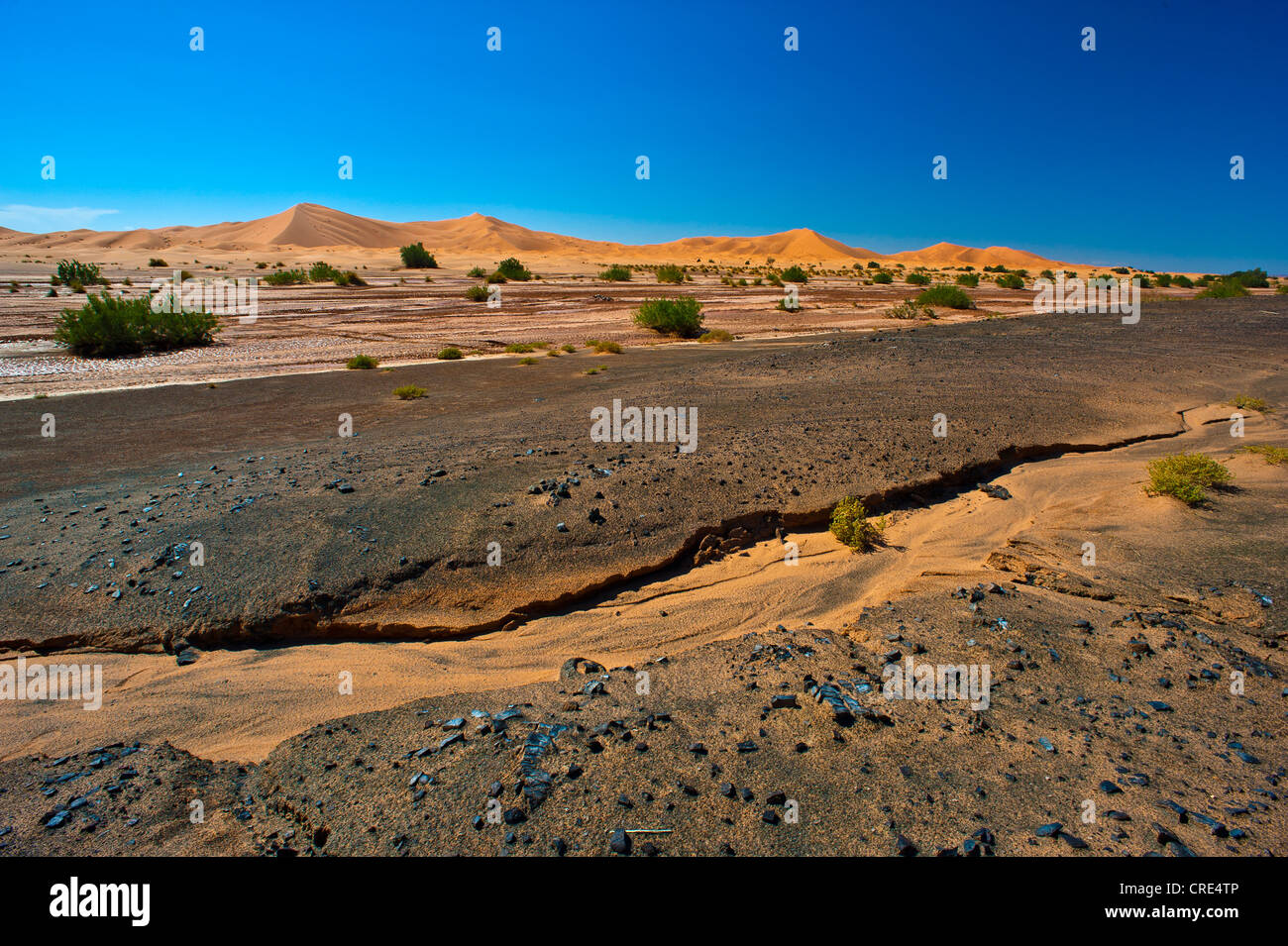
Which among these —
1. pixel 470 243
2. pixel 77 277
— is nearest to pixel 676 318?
pixel 77 277

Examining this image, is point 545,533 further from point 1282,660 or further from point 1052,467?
point 1052,467

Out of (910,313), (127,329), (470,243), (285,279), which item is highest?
(470,243)

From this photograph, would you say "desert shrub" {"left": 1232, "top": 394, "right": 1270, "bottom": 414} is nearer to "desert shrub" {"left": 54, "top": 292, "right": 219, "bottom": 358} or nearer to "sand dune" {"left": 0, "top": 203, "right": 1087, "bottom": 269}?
"desert shrub" {"left": 54, "top": 292, "right": 219, "bottom": 358}

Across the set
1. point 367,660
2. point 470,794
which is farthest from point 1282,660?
point 367,660

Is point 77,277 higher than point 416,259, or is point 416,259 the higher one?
point 416,259

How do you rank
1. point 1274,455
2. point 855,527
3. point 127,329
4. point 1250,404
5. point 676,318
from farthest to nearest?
1. point 676,318
2. point 127,329
3. point 1250,404
4. point 1274,455
5. point 855,527

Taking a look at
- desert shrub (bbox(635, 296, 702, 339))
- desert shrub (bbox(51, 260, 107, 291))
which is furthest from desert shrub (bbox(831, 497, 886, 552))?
desert shrub (bbox(51, 260, 107, 291))

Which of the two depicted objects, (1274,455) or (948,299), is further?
(948,299)

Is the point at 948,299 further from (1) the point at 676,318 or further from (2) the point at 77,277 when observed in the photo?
(2) the point at 77,277
